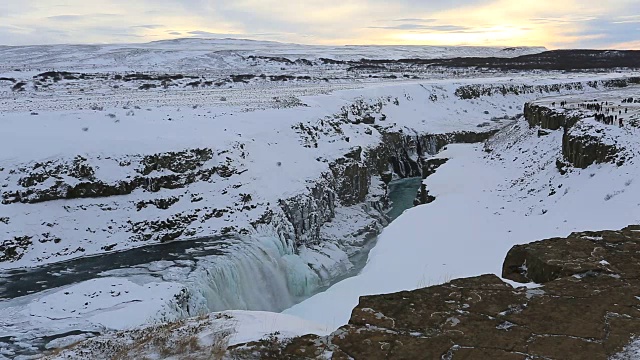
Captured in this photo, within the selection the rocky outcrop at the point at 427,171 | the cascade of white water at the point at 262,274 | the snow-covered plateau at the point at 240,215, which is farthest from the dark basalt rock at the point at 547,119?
the cascade of white water at the point at 262,274

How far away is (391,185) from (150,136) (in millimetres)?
19307

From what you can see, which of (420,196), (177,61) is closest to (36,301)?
(420,196)

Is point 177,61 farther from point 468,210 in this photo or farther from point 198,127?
point 468,210

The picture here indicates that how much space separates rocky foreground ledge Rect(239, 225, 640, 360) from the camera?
4684mm

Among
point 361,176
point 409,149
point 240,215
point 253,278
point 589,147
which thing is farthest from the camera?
point 409,149

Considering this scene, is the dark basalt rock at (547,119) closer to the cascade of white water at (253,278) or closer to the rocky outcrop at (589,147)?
the rocky outcrop at (589,147)

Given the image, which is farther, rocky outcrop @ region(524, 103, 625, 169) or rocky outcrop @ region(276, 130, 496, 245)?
rocky outcrop @ region(276, 130, 496, 245)

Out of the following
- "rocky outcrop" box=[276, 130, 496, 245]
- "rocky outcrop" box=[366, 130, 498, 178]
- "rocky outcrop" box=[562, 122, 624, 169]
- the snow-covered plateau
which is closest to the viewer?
the snow-covered plateau

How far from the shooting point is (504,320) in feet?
17.0

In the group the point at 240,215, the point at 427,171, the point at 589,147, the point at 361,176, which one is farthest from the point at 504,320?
the point at 427,171

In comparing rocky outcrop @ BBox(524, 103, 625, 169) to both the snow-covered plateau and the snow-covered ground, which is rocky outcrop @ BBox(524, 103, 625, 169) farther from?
the snow-covered ground

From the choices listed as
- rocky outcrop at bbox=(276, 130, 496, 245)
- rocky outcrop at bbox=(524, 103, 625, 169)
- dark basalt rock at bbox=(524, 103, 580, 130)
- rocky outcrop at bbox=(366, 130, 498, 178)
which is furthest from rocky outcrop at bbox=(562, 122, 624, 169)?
rocky outcrop at bbox=(366, 130, 498, 178)

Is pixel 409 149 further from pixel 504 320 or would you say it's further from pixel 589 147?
pixel 504 320

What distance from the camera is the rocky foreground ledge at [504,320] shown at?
4684 mm
